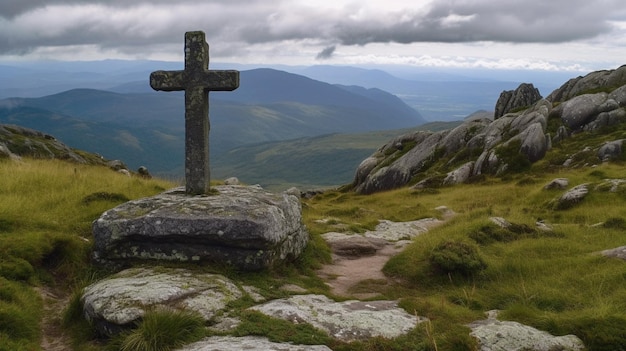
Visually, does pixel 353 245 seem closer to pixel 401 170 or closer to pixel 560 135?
Result: pixel 401 170

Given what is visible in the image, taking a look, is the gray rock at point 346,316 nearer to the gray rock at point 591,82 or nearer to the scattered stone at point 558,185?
the scattered stone at point 558,185

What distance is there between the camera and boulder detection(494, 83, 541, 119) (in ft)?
242

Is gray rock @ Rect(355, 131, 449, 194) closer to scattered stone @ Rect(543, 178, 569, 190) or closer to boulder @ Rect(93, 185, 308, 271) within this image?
scattered stone @ Rect(543, 178, 569, 190)

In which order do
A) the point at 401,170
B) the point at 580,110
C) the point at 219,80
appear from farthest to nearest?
the point at 401,170
the point at 580,110
the point at 219,80

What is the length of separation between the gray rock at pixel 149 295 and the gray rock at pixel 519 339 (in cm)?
529

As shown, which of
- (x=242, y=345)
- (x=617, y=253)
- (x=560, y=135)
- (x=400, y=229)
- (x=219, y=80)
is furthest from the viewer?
(x=560, y=135)

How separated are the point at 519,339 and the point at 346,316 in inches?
133

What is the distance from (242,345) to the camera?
8.05m

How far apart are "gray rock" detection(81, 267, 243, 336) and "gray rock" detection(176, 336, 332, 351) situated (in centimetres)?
109

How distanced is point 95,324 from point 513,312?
8878mm

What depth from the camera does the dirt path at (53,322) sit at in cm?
948

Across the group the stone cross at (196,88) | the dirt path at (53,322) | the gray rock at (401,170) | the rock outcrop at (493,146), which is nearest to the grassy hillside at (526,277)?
the dirt path at (53,322)

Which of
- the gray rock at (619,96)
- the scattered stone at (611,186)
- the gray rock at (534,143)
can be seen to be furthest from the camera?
the gray rock at (619,96)

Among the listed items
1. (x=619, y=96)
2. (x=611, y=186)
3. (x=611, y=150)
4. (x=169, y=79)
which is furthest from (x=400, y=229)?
(x=619, y=96)
